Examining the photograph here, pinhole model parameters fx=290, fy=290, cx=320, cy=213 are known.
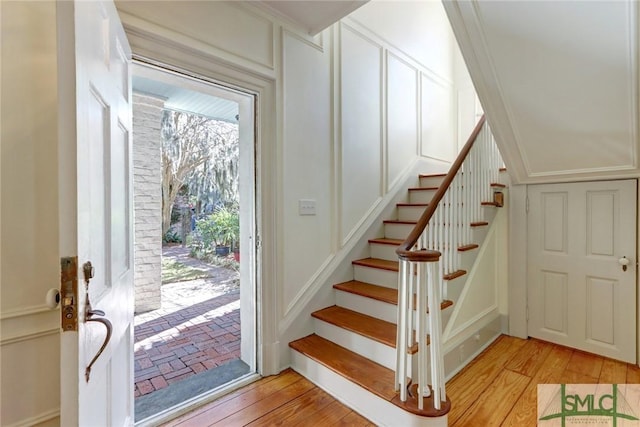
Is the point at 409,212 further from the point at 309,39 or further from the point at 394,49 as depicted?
the point at 309,39

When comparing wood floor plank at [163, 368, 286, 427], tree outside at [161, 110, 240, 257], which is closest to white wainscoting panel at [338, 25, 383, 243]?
wood floor plank at [163, 368, 286, 427]

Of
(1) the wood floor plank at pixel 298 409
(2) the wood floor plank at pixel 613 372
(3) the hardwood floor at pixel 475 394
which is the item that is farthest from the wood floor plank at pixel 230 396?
(2) the wood floor plank at pixel 613 372

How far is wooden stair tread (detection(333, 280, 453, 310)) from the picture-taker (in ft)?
7.11

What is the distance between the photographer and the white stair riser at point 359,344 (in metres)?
1.91

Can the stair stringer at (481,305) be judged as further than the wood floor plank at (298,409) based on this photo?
Yes

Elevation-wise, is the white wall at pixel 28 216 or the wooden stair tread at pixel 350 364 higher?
the white wall at pixel 28 216

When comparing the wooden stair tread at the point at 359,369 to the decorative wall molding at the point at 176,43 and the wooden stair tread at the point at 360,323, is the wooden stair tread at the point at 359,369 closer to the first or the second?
the wooden stair tread at the point at 360,323

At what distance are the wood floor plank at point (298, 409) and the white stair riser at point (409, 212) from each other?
1.94 meters

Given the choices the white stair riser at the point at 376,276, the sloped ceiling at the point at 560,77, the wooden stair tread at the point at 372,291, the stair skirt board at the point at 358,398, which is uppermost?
the sloped ceiling at the point at 560,77

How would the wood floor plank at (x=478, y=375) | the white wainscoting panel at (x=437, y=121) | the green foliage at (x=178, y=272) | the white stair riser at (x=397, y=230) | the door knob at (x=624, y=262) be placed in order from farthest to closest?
1. the green foliage at (x=178, y=272)
2. the white wainscoting panel at (x=437, y=121)
3. the white stair riser at (x=397, y=230)
4. the door knob at (x=624, y=262)
5. the wood floor plank at (x=478, y=375)

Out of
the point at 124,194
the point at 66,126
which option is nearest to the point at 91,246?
the point at 66,126

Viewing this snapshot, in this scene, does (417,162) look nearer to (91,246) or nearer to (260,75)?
(260,75)

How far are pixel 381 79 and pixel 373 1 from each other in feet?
2.57

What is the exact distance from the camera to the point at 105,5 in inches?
42.3
